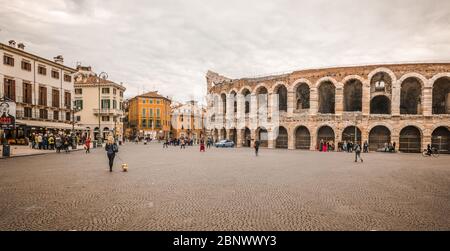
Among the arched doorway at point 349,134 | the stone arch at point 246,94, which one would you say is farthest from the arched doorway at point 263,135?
the arched doorway at point 349,134

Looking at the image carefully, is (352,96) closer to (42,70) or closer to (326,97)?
(326,97)

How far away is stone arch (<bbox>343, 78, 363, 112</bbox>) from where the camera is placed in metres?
34.3

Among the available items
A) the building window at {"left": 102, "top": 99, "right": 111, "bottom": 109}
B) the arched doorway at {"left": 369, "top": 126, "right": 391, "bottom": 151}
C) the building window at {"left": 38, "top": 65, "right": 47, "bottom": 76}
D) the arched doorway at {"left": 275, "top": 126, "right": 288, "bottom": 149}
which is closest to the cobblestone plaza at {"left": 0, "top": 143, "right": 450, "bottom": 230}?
the arched doorway at {"left": 369, "top": 126, "right": 391, "bottom": 151}

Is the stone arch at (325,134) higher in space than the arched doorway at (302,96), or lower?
lower

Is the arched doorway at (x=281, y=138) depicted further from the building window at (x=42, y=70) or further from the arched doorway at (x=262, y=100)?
the building window at (x=42, y=70)

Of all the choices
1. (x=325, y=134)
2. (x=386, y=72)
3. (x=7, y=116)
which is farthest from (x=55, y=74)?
(x=386, y=72)

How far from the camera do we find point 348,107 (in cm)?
Answer: 3519

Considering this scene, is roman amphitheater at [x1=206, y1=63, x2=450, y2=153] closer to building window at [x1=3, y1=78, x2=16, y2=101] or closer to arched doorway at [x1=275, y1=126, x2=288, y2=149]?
arched doorway at [x1=275, y1=126, x2=288, y2=149]

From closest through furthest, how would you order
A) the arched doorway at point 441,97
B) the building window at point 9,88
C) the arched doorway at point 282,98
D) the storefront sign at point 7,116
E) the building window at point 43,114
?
the storefront sign at point 7,116, the building window at point 9,88, the arched doorway at point 441,97, the building window at point 43,114, the arched doorway at point 282,98

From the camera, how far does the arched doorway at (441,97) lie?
30984 millimetres

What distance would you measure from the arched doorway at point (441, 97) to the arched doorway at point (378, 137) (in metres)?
7.54
